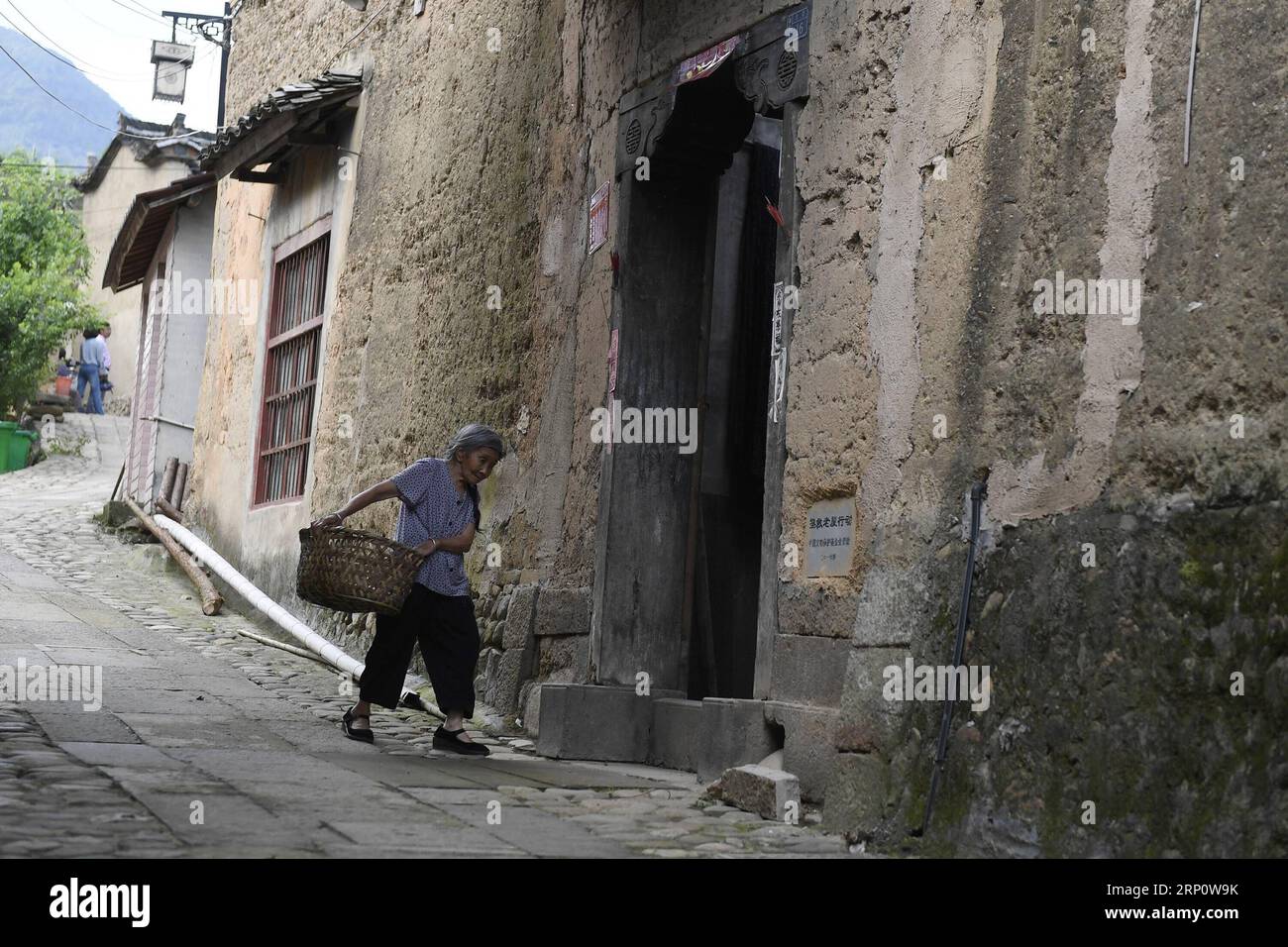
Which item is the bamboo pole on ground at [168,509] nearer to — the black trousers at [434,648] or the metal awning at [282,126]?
the metal awning at [282,126]

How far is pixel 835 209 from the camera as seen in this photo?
5.73 meters

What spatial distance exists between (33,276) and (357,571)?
17.6m

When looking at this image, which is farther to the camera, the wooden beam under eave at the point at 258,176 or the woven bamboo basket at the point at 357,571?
the wooden beam under eave at the point at 258,176

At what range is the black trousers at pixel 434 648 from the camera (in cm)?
641

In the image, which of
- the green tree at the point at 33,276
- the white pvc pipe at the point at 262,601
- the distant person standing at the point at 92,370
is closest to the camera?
the white pvc pipe at the point at 262,601

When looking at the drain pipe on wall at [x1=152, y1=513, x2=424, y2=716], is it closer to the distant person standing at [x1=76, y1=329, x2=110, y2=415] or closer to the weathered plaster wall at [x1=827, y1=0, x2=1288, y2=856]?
the weathered plaster wall at [x1=827, y1=0, x2=1288, y2=856]

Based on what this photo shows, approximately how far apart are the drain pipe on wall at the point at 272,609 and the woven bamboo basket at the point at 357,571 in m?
1.82

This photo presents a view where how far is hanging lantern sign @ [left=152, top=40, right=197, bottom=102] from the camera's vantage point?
33.1 meters

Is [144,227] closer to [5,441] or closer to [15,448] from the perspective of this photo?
[5,441]

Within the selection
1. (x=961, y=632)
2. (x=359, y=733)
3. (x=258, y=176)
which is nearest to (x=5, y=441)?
(x=258, y=176)

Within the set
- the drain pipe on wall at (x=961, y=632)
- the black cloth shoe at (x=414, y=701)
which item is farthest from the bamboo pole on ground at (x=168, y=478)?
the drain pipe on wall at (x=961, y=632)

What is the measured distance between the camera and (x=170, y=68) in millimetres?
33469
